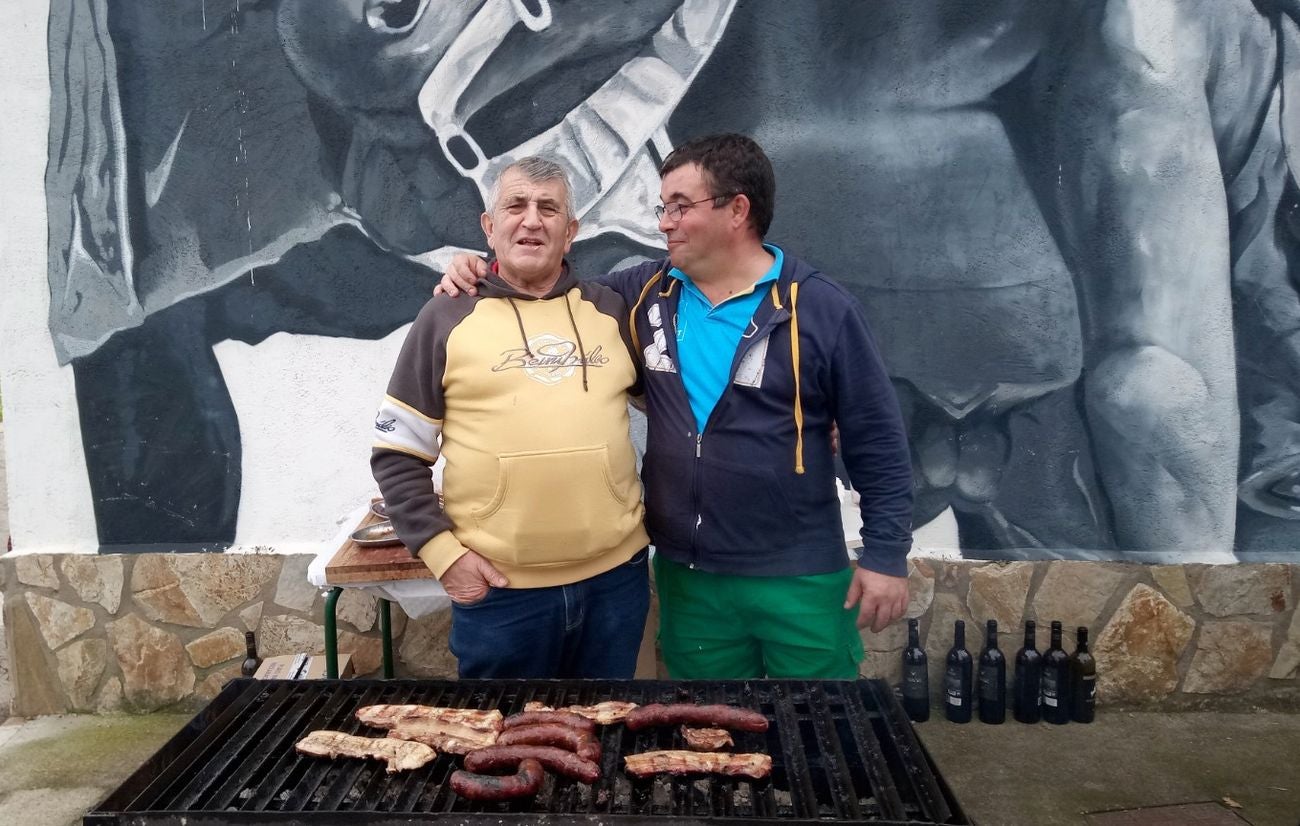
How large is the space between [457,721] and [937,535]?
8.82 ft

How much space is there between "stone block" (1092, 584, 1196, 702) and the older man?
276cm

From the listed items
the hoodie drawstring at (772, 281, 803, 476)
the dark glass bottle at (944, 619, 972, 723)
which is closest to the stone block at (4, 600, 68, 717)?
the hoodie drawstring at (772, 281, 803, 476)

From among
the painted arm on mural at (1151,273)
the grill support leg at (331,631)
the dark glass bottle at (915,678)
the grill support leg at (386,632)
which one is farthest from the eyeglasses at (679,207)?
the dark glass bottle at (915,678)

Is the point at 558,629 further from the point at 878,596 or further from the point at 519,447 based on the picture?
the point at 878,596

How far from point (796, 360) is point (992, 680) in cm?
238

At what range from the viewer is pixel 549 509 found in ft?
8.13

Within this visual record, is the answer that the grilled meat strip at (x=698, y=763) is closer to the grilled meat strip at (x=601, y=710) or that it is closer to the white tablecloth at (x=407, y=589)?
the grilled meat strip at (x=601, y=710)

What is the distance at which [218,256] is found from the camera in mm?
4129

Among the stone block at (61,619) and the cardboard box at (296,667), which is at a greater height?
the stone block at (61,619)

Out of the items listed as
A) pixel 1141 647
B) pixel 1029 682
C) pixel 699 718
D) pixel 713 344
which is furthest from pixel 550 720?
Answer: pixel 1141 647

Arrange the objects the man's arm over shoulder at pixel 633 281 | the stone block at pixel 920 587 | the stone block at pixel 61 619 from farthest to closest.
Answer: the stone block at pixel 61 619, the stone block at pixel 920 587, the man's arm over shoulder at pixel 633 281

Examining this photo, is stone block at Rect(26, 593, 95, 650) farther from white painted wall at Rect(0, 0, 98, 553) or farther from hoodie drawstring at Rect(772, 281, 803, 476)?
hoodie drawstring at Rect(772, 281, 803, 476)

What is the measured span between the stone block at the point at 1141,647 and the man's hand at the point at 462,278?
3369 millimetres

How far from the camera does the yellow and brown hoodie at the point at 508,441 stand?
8.11 ft
